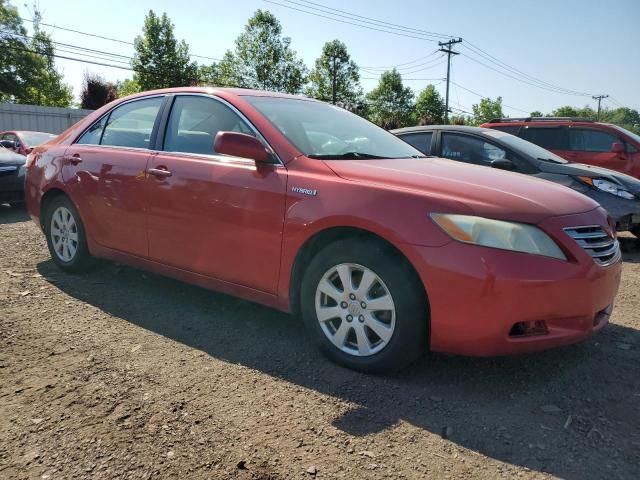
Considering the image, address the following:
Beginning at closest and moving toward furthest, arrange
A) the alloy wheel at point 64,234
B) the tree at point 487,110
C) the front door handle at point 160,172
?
the front door handle at point 160,172
the alloy wheel at point 64,234
the tree at point 487,110

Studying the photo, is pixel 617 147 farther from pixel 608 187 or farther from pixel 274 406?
pixel 274 406

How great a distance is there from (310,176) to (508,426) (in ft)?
5.44

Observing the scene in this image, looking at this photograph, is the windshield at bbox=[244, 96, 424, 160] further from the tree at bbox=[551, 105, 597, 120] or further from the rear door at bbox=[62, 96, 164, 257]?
the tree at bbox=[551, 105, 597, 120]

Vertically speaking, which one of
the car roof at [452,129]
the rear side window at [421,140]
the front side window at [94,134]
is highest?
the car roof at [452,129]

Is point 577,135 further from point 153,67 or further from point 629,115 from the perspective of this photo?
point 629,115

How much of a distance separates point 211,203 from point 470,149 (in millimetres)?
4326

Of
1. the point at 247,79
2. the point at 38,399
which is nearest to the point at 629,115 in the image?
the point at 247,79

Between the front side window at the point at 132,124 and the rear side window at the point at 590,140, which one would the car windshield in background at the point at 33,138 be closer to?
the front side window at the point at 132,124

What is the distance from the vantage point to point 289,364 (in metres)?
3.07

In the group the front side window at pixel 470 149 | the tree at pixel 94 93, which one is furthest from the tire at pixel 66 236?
the tree at pixel 94 93

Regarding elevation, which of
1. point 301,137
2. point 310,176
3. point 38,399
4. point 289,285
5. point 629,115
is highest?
point 629,115

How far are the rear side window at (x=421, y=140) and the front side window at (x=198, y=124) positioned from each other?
3807 mm

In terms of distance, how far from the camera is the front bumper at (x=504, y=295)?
2512 millimetres

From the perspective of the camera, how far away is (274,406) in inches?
102
